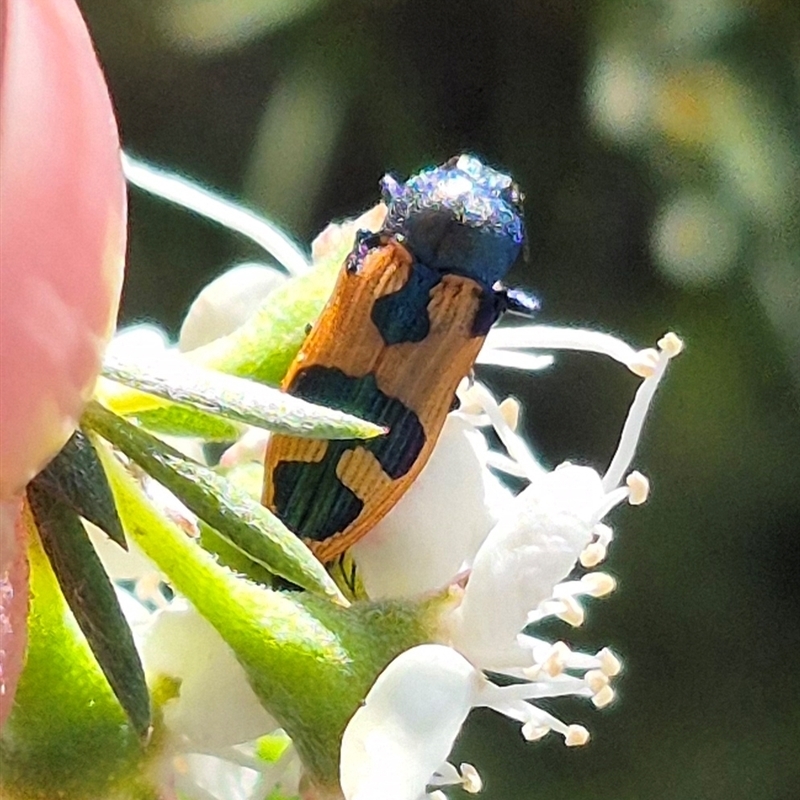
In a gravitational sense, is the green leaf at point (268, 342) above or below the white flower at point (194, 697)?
above

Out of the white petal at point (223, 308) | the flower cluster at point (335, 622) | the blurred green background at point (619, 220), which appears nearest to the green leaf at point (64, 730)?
the flower cluster at point (335, 622)

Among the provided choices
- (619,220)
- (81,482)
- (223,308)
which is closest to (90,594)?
(81,482)

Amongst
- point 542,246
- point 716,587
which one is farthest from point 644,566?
point 542,246

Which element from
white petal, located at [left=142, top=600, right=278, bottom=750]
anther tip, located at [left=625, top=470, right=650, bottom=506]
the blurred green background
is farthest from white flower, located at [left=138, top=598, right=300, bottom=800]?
the blurred green background

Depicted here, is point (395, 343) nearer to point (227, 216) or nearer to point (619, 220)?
point (227, 216)

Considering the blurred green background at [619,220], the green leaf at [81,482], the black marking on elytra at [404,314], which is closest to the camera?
the green leaf at [81,482]

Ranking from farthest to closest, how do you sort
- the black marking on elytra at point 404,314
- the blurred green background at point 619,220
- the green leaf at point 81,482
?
the blurred green background at point 619,220 → the black marking on elytra at point 404,314 → the green leaf at point 81,482

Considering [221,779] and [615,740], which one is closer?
[221,779]

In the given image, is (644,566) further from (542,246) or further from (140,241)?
(140,241)

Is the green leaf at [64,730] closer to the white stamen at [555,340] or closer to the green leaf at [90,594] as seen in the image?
the green leaf at [90,594]
